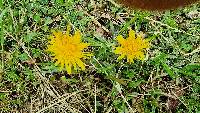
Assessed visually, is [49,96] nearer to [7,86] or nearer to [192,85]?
[7,86]

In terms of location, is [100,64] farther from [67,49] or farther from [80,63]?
[67,49]

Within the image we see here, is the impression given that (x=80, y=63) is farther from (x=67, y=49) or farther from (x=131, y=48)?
(x=131, y=48)

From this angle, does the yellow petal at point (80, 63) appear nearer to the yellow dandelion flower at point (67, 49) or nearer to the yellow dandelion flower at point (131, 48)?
the yellow dandelion flower at point (67, 49)

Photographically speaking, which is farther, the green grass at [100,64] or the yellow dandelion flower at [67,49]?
the green grass at [100,64]

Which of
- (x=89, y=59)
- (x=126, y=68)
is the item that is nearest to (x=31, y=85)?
(x=89, y=59)

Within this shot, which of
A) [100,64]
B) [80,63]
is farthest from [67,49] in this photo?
[100,64]

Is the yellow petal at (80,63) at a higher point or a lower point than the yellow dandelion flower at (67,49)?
lower

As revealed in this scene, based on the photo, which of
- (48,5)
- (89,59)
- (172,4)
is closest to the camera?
(172,4)

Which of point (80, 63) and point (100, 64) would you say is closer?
point (80, 63)

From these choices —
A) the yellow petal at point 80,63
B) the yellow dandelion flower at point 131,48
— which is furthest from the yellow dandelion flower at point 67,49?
the yellow dandelion flower at point 131,48
